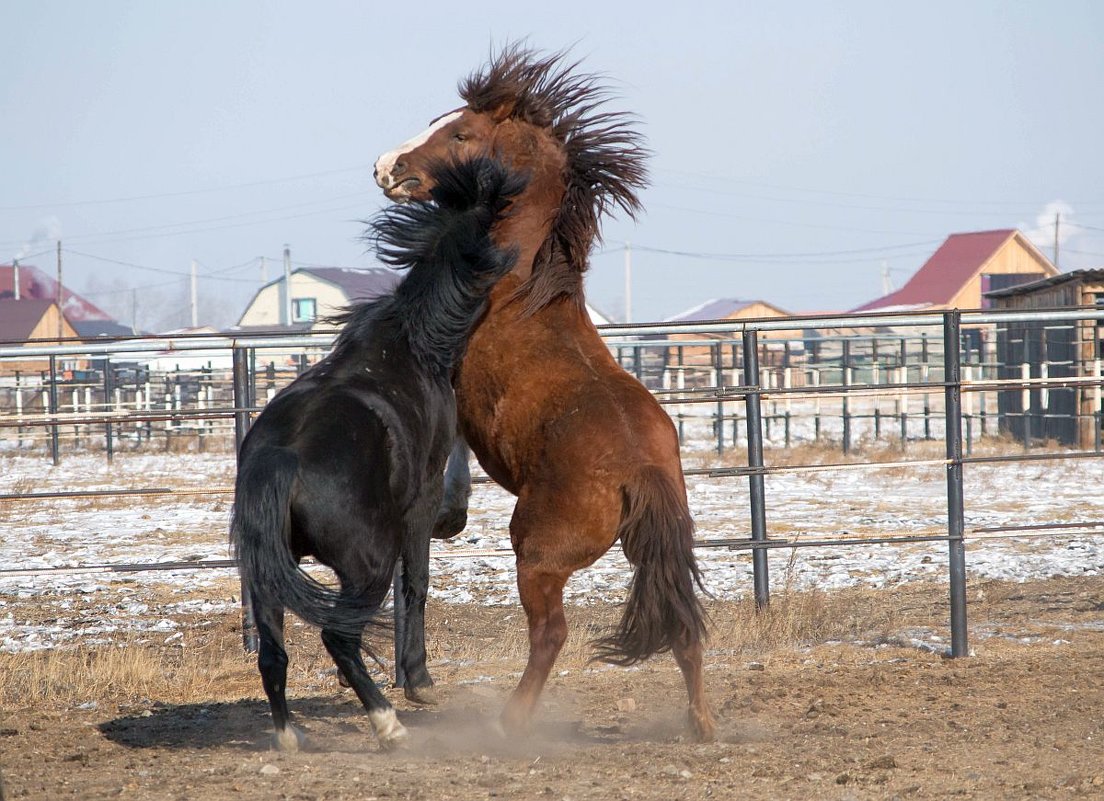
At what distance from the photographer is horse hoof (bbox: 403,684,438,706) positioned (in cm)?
494

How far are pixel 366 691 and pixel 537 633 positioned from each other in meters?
0.64

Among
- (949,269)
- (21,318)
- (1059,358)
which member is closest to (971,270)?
(949,269)

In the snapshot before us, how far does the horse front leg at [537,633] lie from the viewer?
13.6 ft

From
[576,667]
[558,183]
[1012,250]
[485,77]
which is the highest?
[1012,250]

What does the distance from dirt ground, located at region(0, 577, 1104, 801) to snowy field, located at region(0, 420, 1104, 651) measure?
2.41ft

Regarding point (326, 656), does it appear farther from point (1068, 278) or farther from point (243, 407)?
point (1068, 278)

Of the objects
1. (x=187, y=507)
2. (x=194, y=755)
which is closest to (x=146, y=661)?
(x=194, y=755)

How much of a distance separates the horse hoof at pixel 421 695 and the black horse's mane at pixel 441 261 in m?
1.41

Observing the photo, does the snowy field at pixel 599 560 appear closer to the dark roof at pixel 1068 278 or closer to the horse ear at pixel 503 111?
the horse ear at pixel 503 111

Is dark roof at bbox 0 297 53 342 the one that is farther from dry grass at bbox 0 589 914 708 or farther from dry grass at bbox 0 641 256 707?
dry grass at bbox 0 641 256 707

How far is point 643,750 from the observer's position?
4004 mm

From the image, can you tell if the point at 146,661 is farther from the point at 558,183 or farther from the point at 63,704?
the point at 558,183

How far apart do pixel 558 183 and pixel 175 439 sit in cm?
1776

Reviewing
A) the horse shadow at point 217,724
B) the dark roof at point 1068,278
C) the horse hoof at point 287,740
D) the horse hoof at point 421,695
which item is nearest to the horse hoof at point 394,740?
the horse hoof at point 287,740
